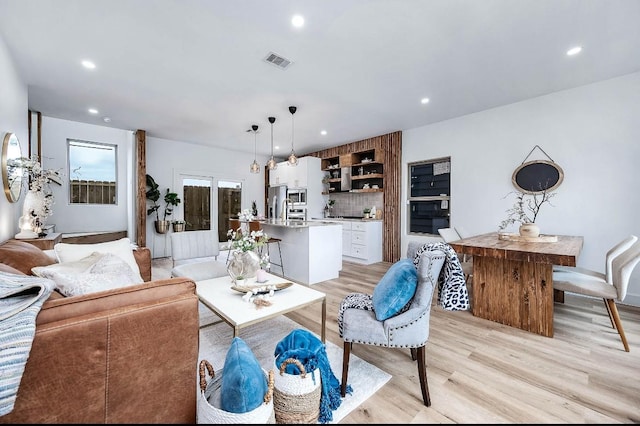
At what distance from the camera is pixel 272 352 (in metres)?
2.12

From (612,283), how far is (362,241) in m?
3.59

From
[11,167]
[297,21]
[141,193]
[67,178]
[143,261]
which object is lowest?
[143,261]

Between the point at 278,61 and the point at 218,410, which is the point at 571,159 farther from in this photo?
the point at 218,410

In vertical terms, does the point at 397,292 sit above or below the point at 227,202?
below

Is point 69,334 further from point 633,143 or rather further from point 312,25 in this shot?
point 633,143

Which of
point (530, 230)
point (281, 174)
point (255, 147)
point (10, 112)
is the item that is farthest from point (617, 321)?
point (255, 147)

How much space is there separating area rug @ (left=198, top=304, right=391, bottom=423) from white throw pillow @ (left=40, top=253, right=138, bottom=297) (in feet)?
2.85

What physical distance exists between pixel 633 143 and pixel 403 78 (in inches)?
115

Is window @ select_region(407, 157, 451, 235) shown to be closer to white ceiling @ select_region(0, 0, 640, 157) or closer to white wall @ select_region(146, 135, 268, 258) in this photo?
white ceiling @ select_region(0, 0, 640, 157)

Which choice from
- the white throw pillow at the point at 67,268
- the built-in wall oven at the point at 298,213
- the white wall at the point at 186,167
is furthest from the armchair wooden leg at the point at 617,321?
the white wall at the point at 186,167

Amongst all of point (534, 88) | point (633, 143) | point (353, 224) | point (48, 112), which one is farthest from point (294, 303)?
point (48, 112)

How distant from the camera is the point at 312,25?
233cm

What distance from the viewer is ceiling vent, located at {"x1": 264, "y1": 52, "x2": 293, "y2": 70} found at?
2.81 meters

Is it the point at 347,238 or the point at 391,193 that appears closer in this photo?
the point at 391,193
